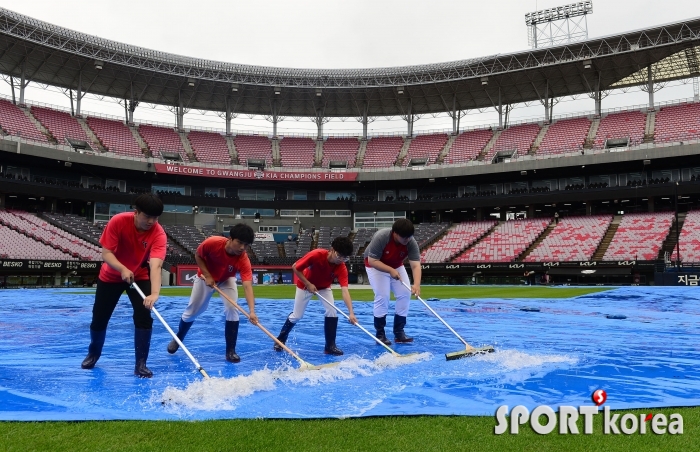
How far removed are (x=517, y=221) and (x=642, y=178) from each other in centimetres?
1265

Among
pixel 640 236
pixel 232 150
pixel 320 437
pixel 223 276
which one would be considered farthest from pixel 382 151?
pixel 320 437

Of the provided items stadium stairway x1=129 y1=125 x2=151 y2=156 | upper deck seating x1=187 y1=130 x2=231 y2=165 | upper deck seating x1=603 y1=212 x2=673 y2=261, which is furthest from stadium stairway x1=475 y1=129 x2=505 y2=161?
stadium stairway x1=129 y1=125 x2=151 y2=156

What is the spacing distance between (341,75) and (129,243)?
5117 cm

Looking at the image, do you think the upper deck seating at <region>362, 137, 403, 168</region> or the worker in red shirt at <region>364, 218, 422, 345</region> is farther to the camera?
the upper deck seating at <region>362, 137, 403, 168</region>

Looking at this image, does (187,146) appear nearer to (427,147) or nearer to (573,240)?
(427,147)

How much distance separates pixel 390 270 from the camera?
29.0 feet

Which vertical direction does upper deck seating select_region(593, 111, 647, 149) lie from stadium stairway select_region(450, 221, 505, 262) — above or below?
above

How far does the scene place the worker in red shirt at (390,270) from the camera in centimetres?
895

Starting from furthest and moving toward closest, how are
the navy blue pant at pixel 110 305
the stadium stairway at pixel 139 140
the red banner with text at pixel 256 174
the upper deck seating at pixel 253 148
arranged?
the upper deck seating at pixel 253 148 → the stadium stairway at pixel 139 140 → the red banner with text at pixel 256 174 → the navy blue pant at pixel 110 305

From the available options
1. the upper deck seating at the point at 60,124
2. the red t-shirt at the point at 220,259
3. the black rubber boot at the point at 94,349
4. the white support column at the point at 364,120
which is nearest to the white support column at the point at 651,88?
the white support column at the point at 364,120

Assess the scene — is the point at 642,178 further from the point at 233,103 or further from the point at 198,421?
the point at 198,421

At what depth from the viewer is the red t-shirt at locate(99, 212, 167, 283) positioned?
6.33 m

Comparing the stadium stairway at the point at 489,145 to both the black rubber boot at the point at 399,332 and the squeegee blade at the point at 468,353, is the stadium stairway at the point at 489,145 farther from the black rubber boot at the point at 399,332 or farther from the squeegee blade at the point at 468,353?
the squeegee blade at the point at 468,353

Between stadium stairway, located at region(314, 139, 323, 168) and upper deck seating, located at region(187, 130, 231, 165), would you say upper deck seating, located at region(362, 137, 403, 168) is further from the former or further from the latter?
upper deck seating, located at region(187, 130, 231, 165)
